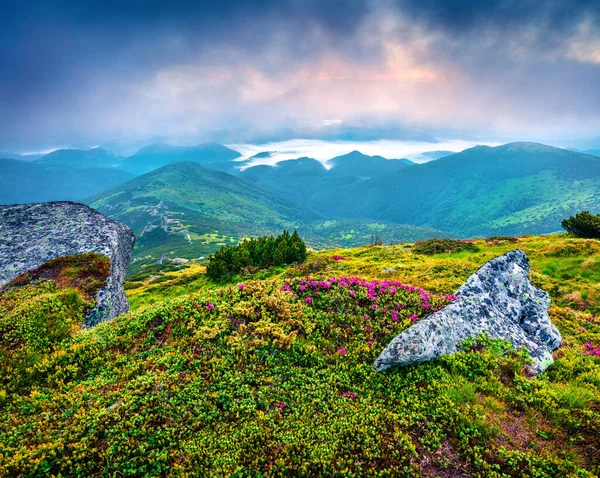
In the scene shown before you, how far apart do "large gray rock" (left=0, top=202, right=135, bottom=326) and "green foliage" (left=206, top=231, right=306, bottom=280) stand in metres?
8.60

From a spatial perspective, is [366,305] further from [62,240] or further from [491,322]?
[62,240]

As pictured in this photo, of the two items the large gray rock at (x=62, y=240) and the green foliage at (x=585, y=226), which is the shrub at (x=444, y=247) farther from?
the large gray rock at (x=62, y=240)

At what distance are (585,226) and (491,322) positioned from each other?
3191 centimetres

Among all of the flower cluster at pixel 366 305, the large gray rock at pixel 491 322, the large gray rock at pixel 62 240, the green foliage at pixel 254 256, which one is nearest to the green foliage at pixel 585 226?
the large gray rock at pixel 491 322

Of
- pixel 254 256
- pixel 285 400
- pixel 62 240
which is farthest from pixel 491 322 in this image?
pixel 62 240

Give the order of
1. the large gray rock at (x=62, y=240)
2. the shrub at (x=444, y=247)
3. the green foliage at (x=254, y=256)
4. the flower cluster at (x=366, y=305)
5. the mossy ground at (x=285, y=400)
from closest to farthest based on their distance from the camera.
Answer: the mossy ground at (x=285, y=400) → the flower cluster at (x=366, y=305) → the large gray rock at (x=62, y=240) → the green foliage at (x=254, y=256) → the shrub at (x=444, y=247)

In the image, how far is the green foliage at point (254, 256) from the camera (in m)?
29.6

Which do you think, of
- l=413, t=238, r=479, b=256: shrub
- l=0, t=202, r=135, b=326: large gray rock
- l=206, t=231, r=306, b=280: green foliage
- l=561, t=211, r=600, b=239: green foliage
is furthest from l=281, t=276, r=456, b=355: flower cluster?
l=561, t=211, r=600, b=239: green foliage

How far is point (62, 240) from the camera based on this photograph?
2541cm

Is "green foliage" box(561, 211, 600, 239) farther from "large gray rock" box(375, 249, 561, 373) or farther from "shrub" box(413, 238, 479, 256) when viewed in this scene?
"large gray rock" box(375, 249, 561, 373)

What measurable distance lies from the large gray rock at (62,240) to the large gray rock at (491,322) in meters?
17.8

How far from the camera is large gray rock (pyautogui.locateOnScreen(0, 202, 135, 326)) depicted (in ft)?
70.3

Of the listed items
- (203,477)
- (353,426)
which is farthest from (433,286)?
(203,477)

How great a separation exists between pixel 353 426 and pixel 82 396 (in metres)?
8.98
